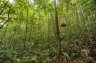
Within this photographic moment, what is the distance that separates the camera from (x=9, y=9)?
A: 15.3m

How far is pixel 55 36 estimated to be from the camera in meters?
20.2

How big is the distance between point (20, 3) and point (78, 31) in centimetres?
885

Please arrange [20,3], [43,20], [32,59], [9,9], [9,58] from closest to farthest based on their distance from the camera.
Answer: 1. [32,59]
2. [9,58]
3. [9,9]
4. [20,3]
5. [43,20]

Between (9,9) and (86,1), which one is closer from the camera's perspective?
(9,9)

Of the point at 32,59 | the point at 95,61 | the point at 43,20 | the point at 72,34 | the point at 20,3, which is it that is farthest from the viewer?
the point at 43,20

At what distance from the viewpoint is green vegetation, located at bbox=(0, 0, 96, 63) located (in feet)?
43.4

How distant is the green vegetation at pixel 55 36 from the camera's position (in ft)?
43.4

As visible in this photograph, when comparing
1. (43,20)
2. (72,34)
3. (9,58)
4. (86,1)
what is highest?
(86,1)

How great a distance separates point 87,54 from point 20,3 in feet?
34.9

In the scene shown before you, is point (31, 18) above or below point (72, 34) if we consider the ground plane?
above

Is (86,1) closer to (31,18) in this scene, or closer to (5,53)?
(31,18)

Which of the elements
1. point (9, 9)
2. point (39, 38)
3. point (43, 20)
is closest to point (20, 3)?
point (9, 9)

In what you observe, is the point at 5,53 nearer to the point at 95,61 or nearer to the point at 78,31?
the point at 95,61

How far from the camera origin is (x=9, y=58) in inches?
542
